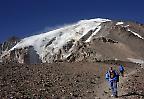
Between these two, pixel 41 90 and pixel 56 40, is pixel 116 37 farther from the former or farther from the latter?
pixel 41 90

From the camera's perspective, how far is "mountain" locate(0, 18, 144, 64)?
81.6 m

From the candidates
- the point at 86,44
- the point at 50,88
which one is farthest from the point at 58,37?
the point at 50,88

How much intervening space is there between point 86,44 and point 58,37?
1889 inches

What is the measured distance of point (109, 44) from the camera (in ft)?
287

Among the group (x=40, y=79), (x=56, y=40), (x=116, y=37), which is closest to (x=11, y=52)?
(x=56, y=40)

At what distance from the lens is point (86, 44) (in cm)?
8850

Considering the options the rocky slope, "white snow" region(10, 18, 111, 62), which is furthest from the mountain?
the rocky slope

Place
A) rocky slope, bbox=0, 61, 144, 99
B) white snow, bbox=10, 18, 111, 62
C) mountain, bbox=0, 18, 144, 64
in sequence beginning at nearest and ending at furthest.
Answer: rocky slope, bbox=0, 61, 144, 99 → mountain, bbox=0, 18, 144, 64 → white snow, bbox=10, 18, 111, 62

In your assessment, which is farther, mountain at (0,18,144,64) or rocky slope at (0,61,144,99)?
mountain at (0,18,144,64)

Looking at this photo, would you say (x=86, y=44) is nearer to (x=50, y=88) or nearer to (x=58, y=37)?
(x=58, y=37)

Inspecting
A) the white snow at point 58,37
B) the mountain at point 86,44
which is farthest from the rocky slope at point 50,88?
the white snow at point 58,37

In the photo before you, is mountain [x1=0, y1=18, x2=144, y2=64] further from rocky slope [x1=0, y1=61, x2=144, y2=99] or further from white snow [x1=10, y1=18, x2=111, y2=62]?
rocky slope [x1=0, y1=61, x2=144, y2=99]

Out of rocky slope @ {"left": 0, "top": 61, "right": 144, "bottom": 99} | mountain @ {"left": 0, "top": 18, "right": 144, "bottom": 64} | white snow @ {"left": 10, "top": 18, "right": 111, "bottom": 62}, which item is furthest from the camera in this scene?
white snow @ {"left": 10, "top": 18, "right": 111, "bottom": 62}

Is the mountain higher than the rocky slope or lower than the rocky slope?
higher
